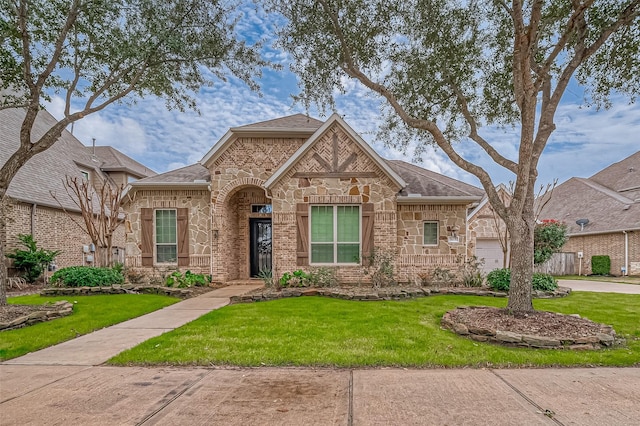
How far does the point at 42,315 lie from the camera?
680 cm

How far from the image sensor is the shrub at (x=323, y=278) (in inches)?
391

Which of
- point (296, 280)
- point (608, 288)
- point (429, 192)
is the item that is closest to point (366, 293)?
point (296, 280)

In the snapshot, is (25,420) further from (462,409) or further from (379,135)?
(379,135)

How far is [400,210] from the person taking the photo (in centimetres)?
1180

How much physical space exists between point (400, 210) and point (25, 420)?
34.4ft

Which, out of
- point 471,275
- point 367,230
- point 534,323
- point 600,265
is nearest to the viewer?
point 534,323

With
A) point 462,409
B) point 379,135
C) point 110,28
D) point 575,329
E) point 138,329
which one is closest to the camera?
point 462,409

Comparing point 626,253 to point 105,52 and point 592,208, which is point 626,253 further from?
point 105,52

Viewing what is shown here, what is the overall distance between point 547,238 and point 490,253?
8.77ft


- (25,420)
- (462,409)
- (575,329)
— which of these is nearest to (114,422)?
(25,420)

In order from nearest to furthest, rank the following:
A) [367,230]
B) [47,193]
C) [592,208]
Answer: [367,230] < [47,193] < [592,208]

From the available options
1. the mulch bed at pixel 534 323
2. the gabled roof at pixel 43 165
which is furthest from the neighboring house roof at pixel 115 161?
the mulch bed at pixel 534 323

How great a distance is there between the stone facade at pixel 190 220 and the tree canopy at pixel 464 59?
5.51m

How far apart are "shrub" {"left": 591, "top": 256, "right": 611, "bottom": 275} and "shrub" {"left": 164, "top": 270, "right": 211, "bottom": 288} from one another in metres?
21.1
